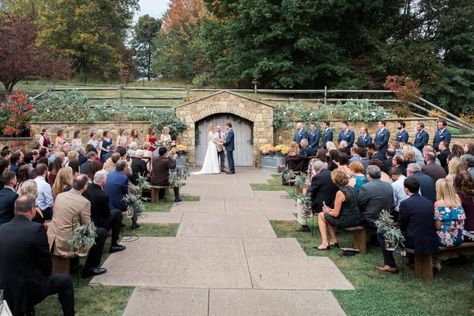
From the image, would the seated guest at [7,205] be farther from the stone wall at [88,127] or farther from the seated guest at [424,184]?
the stone wall at [88,127]

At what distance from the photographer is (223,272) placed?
6.70 m

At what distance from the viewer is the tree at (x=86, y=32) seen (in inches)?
1281

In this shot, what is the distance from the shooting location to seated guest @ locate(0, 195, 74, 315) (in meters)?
4.49

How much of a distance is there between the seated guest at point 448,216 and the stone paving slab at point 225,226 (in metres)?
3.24

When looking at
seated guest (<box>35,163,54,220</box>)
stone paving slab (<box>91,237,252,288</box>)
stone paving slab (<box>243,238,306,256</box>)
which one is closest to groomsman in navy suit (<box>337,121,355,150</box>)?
stone paving slab (<box>243,238,306,256</box>)

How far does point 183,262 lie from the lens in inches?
280

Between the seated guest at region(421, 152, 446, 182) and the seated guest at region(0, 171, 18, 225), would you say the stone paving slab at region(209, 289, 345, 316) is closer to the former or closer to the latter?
the seated guest at region(0, 171, 18, 225)

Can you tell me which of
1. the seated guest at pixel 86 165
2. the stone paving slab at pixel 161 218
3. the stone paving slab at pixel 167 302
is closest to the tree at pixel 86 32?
the seated guest at pixel 86 165

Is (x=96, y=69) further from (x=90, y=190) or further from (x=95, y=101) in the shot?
(x=90, y=190)

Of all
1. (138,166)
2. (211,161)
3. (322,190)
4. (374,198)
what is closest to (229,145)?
(211,161)

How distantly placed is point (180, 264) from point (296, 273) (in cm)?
173

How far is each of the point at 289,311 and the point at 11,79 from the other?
19139 millimetres

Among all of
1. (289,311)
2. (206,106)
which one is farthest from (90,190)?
(206,106)

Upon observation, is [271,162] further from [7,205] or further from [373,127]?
[7,205]
